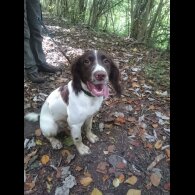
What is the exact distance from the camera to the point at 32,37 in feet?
16.7

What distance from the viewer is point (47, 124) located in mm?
3539

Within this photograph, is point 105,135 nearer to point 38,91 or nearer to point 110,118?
point 110,118

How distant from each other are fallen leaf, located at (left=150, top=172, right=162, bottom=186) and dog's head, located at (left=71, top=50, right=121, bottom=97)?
1157 mm

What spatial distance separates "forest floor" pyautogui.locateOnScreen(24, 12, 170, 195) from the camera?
317cm

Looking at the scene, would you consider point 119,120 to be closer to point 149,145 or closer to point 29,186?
point 149,145

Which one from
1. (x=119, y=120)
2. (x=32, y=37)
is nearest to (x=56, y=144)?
(x=119, y=120)

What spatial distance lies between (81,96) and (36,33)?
8.05 ft

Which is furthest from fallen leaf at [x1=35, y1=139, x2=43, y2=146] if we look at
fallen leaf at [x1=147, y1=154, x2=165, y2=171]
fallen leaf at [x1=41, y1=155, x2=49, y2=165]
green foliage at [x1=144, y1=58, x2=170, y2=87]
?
green foliage at [x1=144, y1=58, x2=170, y2=87]

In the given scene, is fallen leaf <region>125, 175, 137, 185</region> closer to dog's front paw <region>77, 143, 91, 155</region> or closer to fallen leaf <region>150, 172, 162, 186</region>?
fallen leaf <region>150, 172, 162, 186</region>

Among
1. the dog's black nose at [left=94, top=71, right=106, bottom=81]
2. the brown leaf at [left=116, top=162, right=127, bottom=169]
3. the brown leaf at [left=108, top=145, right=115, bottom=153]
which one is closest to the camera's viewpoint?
the dog's black nose at [left=94, top=71, right=106, bottom=81]

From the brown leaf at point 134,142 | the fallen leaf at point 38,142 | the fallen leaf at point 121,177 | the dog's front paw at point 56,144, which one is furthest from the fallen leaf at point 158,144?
the fallen leaf at point 38,142

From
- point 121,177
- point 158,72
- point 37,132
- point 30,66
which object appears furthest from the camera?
point 158,72
